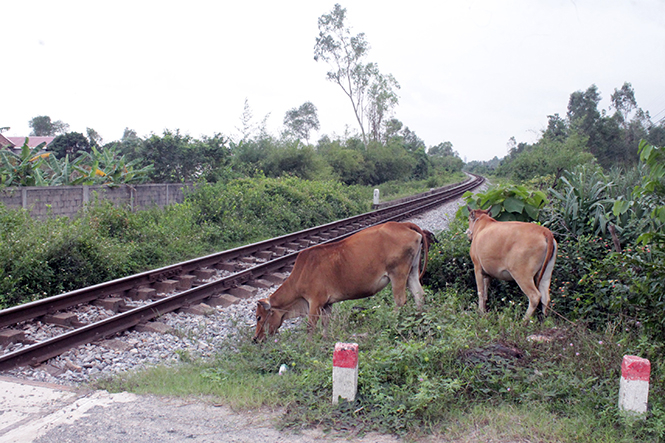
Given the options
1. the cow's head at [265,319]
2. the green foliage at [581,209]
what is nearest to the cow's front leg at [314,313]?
the cow's head at [265,319]

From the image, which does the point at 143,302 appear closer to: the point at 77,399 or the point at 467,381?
the point at 77,399

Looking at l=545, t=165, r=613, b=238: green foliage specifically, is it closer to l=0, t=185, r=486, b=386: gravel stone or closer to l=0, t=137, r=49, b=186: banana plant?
l=0, t=185, r=486, b=386: gravel stone

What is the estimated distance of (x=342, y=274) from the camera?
618cm

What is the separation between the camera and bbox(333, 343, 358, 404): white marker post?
13.1 feet

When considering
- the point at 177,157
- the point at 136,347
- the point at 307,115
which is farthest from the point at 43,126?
the point at 136,347

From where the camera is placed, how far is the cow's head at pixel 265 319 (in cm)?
601

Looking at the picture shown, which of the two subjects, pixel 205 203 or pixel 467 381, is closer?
pixel 467 381

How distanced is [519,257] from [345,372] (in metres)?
3.27

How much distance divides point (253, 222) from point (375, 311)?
949cm

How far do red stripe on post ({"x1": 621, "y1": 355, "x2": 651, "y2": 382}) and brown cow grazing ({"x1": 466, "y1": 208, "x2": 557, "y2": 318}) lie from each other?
95.4 inches

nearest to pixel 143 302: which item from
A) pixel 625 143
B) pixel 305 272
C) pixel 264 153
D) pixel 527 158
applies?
pixel 305 272

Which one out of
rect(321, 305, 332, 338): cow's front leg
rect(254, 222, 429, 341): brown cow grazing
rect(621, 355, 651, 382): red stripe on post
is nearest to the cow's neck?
rect(254, 222, 429, 341): brown cow grazing

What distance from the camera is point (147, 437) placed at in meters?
3.68

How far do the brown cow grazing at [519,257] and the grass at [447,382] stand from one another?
0.64 metres
